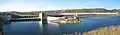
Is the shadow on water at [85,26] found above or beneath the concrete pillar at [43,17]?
beneath

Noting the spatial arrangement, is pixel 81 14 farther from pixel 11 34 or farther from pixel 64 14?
pixel 11 34

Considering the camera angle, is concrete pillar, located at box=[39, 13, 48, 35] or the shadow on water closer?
the shadow on water

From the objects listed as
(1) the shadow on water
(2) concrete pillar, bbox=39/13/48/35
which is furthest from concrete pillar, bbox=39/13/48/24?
(1) the shadow on water

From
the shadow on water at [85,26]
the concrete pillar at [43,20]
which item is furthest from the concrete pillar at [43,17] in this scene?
the shadow on water at [85,26]

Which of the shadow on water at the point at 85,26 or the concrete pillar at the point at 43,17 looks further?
the concrete pillar at the point at 43,17

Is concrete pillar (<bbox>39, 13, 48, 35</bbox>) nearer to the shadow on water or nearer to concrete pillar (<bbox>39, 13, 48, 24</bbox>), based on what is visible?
concrete pillar (<bbox>39, 13, 48, 24</bbox>)

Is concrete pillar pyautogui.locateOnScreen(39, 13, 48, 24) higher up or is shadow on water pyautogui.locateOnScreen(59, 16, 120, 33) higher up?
concrete pillar pyautogui.locateOnScreen(39, 13, 48, 24)

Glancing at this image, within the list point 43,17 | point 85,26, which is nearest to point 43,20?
point 43,17

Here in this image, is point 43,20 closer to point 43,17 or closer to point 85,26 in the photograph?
point 43,17

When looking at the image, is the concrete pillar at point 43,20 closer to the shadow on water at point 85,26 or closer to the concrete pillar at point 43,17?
the concrete pillar at point 43,17

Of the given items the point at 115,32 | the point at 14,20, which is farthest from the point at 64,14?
the point at 115,32

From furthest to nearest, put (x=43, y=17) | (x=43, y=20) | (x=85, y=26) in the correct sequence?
(x=43, y=20) → (x=85, y=26) → (x=43, y=17)

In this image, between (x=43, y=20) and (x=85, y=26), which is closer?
(x=85, y=26)
